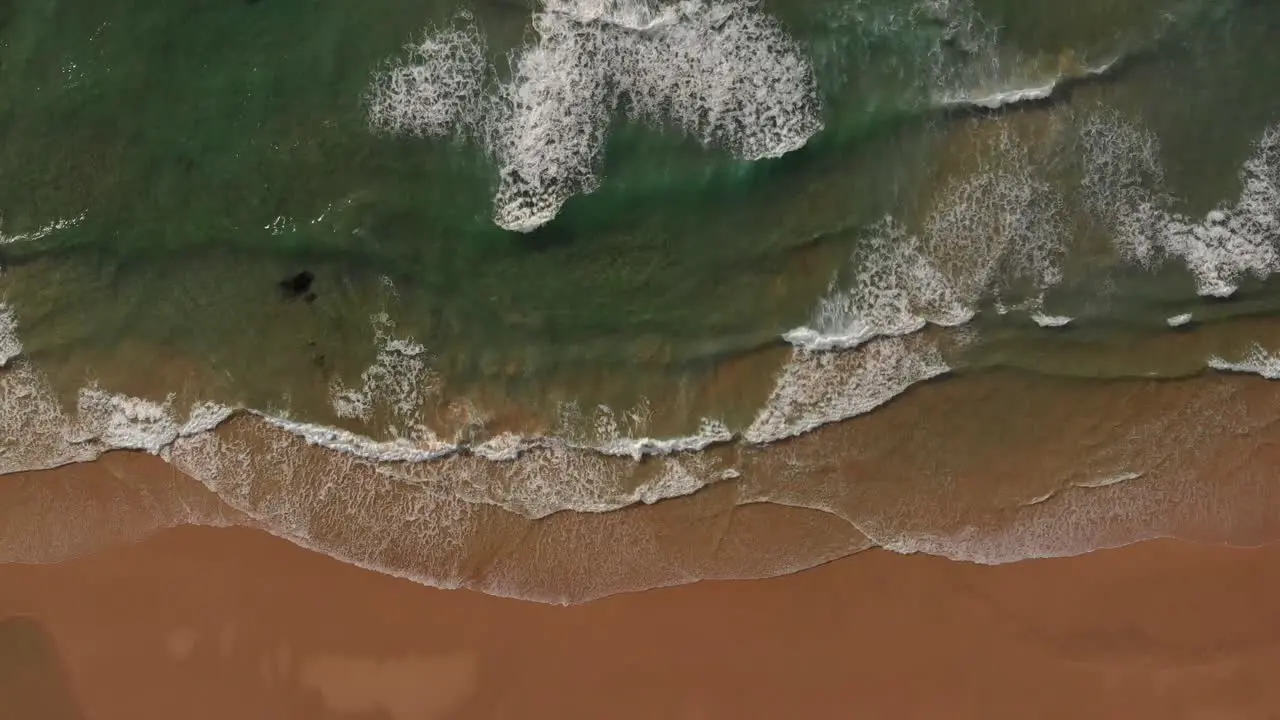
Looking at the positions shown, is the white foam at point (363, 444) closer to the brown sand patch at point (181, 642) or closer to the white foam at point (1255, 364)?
the brown sand patch at point (181, 642)

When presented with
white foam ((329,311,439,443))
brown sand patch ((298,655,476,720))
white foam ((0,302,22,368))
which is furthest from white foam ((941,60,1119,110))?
white foam ((0,302,22,368))

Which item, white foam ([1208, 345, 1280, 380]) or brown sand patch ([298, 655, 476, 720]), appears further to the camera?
brown sand patch ([298, 655, 476, 720])

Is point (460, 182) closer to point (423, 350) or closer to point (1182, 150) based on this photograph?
point (423, 350)

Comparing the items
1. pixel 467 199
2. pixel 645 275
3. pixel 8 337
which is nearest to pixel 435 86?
pixel 467 199

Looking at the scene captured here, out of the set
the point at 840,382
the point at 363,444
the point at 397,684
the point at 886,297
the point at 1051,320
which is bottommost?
the point at 397,684

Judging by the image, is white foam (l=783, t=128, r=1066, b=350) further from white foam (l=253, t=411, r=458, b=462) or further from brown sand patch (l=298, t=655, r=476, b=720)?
brown sand patch (l=298, t=655, r=476, b=720)

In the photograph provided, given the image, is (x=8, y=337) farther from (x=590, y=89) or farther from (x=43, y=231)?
(x=590, y=89)
